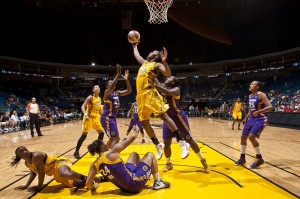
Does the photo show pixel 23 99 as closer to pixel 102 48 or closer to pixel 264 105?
pixel 102 48

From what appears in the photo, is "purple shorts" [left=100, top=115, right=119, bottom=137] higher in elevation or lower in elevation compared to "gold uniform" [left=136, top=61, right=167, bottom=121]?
lower

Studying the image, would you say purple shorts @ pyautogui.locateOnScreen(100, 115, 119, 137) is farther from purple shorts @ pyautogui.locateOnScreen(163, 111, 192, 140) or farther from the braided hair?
the braided hair

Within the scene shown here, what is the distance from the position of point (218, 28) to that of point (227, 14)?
321 cm

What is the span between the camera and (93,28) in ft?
111

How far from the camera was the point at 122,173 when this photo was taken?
13.4ft

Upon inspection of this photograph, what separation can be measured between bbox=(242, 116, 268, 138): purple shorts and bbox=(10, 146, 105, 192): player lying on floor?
375 cm

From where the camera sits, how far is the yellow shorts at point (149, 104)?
16.7ft

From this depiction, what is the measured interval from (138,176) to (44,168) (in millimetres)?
1634

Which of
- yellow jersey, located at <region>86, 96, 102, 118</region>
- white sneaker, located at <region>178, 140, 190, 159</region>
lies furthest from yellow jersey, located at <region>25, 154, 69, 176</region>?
yellow jersey, located at <region>86, 96, 102, 118</region>

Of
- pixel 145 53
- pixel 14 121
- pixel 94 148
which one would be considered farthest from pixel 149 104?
pixel 145 53

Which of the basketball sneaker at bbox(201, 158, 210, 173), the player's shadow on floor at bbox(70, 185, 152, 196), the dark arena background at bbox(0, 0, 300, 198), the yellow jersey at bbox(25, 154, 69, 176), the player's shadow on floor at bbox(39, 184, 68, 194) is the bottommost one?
the player's shadow on floor at bbox(39, 184, 68, 194)

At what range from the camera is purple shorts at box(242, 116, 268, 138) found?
598 centimetres

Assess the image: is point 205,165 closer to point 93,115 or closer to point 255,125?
point 255,125

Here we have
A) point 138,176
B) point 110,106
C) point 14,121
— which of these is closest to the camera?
point 138,176
